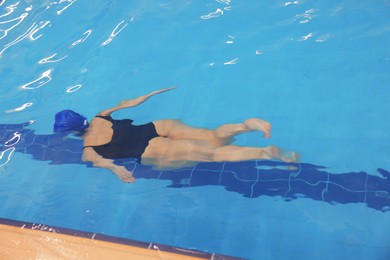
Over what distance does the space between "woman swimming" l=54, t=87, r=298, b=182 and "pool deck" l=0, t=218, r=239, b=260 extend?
0.97 meters

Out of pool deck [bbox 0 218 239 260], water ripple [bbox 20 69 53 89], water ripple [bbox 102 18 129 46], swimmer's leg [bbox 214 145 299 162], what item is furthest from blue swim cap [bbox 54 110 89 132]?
water ripple [bbox 102 18 129 46]

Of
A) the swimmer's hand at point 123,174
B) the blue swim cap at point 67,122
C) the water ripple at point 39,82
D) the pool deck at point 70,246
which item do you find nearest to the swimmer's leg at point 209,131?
the swimmer's hand at point 123,174

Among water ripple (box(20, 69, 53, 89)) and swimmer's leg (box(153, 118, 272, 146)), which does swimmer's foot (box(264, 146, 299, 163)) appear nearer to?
swimmer's leg (box(153, 118, 272, 146))

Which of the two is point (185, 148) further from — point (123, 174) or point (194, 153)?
point (123, 174)

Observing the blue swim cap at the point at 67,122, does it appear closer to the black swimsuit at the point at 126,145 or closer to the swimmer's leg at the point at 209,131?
the black swimsuit at the point at 126,145

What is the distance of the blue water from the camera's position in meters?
3.60

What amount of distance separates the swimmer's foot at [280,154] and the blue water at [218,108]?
9cm

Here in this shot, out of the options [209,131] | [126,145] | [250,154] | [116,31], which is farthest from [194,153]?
[116,31]

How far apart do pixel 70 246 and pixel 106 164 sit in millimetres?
1194

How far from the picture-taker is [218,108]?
15.2ft

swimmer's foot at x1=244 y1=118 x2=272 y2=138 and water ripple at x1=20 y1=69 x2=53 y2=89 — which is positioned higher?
water ripple at x1=20 y1=69 x2=53 y2=89

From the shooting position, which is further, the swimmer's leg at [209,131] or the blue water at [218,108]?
the swimmer's leg at [209,131]

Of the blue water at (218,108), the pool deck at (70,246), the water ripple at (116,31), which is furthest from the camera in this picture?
the water ripple at (116,31)

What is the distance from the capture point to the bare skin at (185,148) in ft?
12.7
